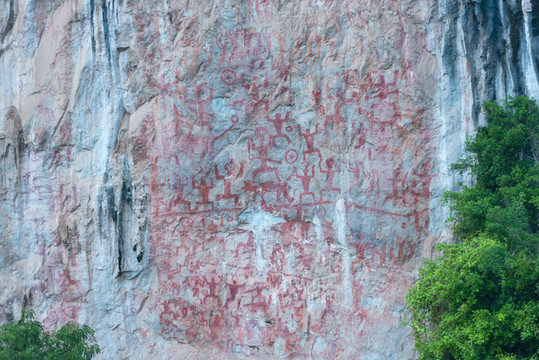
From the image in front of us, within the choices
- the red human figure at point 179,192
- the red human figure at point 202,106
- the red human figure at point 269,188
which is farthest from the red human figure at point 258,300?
the red human figure at point 202,106

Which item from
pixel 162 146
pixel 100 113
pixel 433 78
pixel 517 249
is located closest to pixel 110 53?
pixel 100 113

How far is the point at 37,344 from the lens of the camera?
322 inches

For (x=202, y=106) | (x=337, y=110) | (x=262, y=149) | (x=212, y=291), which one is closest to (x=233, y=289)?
(x=212, y=291)

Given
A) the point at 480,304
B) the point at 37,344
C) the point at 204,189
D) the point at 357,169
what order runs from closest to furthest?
1. the point at 480,304
2. the point at 37,344
3. the point at 357,169
4. the point at 204,189

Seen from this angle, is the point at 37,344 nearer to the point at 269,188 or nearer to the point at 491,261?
the point at 269,188

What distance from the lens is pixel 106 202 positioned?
10.6 meters

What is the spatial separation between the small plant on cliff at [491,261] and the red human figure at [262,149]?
2901 mm

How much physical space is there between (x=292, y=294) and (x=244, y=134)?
2.73 meters

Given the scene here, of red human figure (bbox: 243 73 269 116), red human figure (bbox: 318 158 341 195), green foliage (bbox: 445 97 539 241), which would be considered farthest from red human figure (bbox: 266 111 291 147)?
green foliage (bbox: 445 97 539 241)

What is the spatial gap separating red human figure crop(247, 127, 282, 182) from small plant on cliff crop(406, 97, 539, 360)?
290 cm

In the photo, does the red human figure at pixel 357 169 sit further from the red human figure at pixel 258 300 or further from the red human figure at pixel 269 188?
the red human figure at pixel 258 300

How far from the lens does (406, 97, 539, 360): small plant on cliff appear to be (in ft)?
25.3

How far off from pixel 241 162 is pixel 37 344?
4149mm

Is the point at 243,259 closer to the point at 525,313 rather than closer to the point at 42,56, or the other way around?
the point at 525,313
